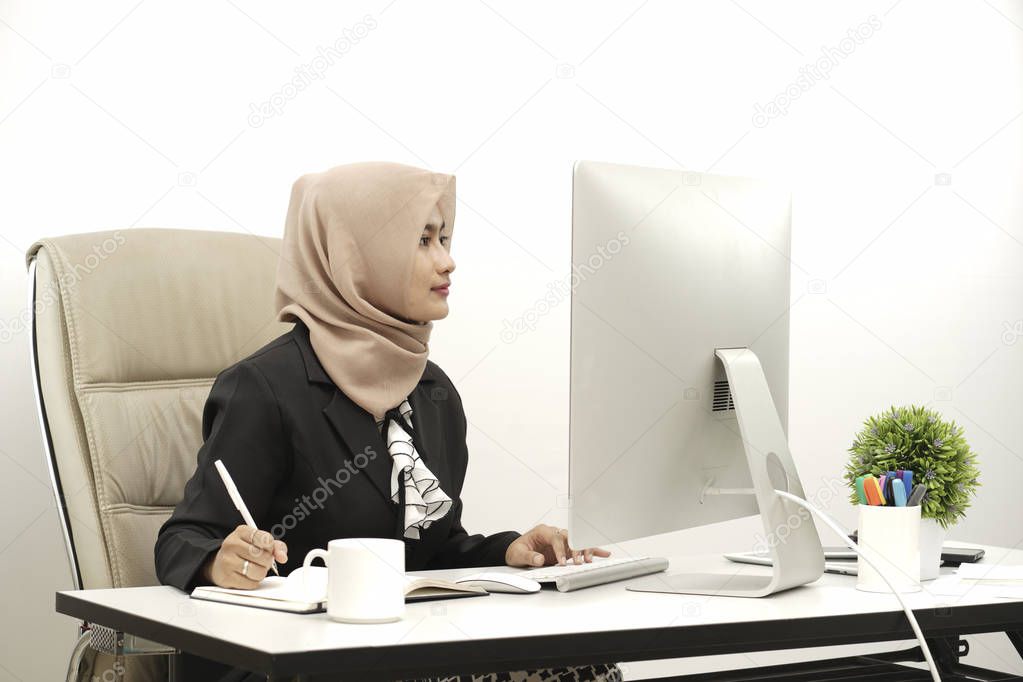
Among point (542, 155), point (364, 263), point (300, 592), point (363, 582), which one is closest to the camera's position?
point (363, 582)

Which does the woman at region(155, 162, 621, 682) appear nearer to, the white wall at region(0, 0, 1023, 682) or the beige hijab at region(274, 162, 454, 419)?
the beige hijab at region(274, 162, 454, 419)

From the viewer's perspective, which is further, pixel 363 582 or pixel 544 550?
pixel 544 550

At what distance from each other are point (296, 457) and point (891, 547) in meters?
0.83

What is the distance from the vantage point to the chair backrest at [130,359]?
167 centimetres

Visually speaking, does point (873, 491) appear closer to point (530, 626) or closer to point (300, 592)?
point (530, 626)

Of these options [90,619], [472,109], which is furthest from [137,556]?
[472,109]

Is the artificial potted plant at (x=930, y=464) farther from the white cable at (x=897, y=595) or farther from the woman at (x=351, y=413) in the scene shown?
the woman at (x=351, y=413)

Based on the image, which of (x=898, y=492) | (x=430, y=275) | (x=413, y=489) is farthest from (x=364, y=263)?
(x=898, y=492)

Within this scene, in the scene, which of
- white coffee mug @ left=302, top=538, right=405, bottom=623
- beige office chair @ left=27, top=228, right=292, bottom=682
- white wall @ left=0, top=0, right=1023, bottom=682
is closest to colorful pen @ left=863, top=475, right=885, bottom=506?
white coffee mug @ left=302, top=538, right=405, bottom=623

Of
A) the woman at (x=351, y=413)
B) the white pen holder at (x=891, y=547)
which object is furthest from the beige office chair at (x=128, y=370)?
the white pen holder at (x=891, y=547)

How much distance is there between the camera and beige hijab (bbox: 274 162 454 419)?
5.57ft

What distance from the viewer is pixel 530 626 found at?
1.11m

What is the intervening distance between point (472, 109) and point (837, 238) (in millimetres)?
1157

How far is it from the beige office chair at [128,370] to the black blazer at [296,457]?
222 millimetres
